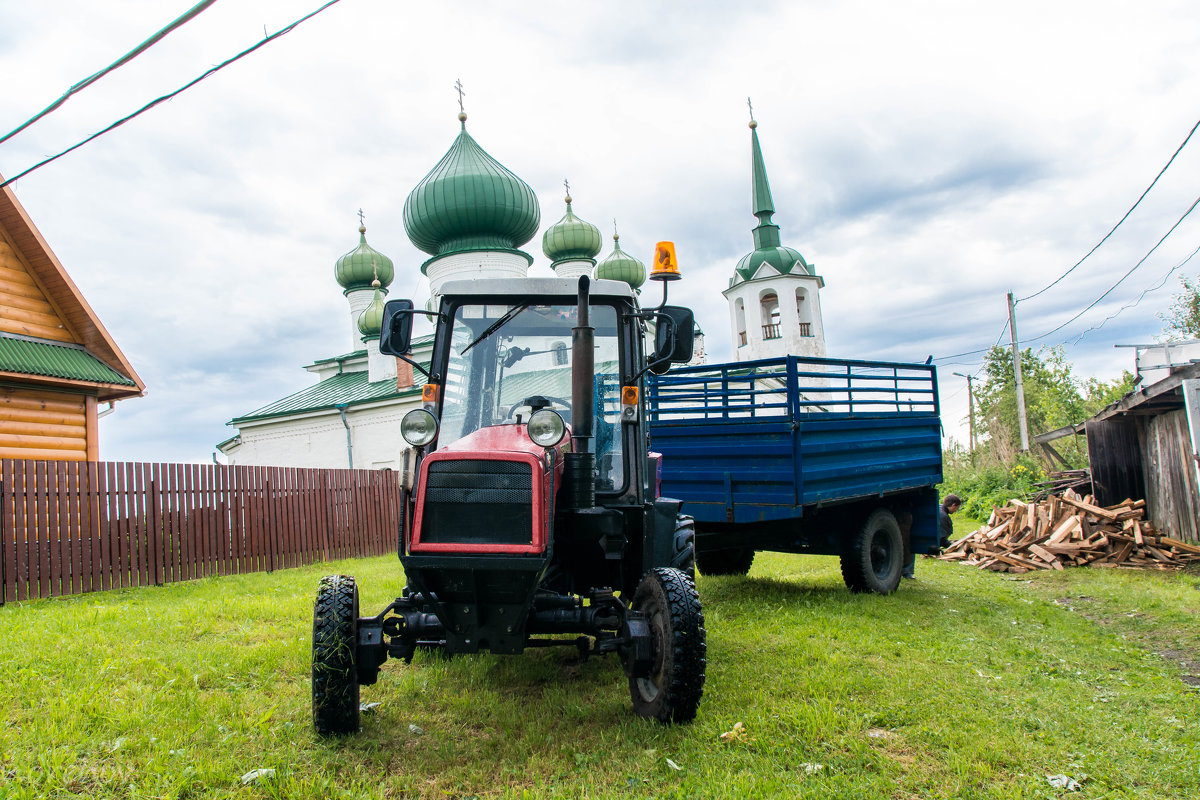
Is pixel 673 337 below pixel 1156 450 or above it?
above

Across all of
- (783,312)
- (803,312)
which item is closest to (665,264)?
(783,312)

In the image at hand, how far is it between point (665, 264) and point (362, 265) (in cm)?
3019

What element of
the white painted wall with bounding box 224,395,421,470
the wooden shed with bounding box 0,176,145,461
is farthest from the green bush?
the wooden shed with bounding box 0,176,145,461

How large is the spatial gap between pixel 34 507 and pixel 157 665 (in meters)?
5.36

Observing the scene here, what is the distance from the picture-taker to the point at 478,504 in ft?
12.4

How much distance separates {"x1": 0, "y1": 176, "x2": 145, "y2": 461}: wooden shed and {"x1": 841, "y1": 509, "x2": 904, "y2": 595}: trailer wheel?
11.4 metres

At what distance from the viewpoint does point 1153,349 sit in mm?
13219

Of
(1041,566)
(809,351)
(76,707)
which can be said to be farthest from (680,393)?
(809,351)

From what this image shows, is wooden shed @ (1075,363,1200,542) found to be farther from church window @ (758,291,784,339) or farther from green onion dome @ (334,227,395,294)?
green onion dome @ (334,227,395,294)

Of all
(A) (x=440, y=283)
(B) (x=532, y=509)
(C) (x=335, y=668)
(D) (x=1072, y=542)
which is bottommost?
(D) (x=1072, y=542)

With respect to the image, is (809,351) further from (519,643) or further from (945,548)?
(519,643)

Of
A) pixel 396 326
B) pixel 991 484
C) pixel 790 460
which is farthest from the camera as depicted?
pixel 991 484

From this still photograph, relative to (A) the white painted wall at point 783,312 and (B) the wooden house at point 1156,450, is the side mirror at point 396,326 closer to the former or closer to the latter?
(B) the wooden house at point 1156,450

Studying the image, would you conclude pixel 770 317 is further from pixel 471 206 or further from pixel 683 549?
pixel 683 549
